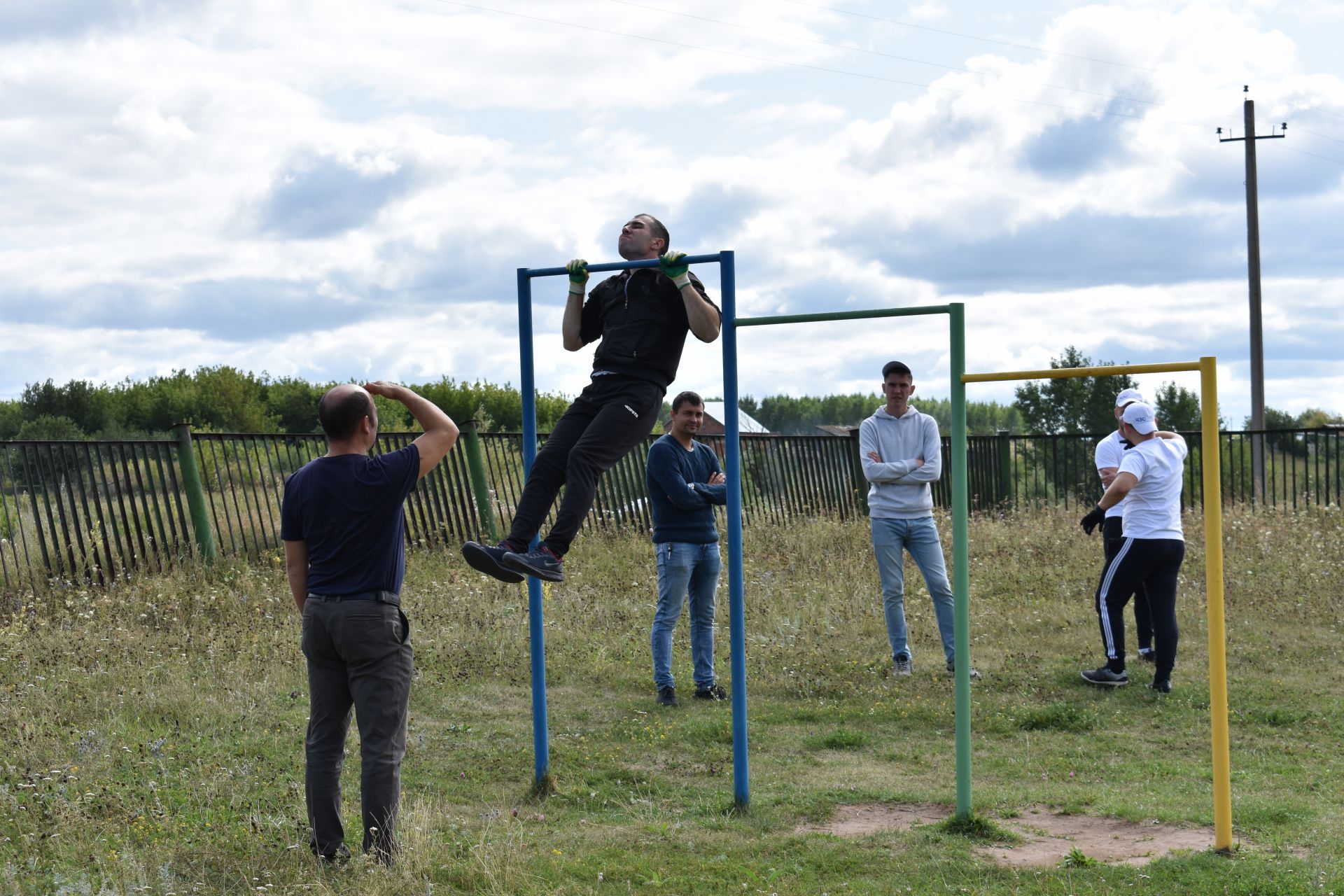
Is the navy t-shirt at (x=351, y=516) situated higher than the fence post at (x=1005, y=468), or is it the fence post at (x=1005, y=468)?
the navy t-shirt at (x=351, y=516)

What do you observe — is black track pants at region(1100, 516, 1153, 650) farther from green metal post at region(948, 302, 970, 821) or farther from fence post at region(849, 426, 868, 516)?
fence post at region(849, 426, 868, 516)

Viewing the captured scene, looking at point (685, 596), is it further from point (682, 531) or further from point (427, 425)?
point (427, 425)

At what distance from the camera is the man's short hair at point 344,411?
4277mm

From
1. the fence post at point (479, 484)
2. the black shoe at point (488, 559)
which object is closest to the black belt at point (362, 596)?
the black shoe at point (488, 559)

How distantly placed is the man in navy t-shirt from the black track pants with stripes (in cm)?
518

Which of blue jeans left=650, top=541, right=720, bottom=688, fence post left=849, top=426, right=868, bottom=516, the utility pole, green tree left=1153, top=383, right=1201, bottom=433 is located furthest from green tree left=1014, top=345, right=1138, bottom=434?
blue jeans left=650, top=541, right=720, bottom=688

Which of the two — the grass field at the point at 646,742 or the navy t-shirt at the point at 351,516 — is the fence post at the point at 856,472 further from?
the navy t-shirt at the point at 351,516

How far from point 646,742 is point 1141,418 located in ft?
12.4

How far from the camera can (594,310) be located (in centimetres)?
567

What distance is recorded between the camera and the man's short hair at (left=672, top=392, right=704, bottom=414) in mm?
7672

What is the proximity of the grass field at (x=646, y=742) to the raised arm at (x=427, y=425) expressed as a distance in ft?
4.77

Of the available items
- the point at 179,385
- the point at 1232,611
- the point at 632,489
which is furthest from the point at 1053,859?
the point at 179,385

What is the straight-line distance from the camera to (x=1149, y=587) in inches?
308

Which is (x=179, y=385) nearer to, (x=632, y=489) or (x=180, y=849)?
(x=632, y=489)
